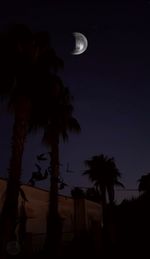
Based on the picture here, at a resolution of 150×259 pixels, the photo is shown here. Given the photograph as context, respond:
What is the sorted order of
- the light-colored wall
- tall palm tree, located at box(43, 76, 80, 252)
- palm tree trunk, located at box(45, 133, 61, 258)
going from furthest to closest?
the light-colored wall < tall palm tree, located at box(43, 76, 80, 252) < palm tree trunk, located at box(45, 133, 61, 258)

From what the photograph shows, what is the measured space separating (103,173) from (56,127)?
740 inches

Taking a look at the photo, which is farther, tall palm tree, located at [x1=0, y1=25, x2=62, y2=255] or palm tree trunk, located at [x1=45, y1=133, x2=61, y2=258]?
palm tree trunk, located at [x1=45, y1=133, x2=61, y2=258]

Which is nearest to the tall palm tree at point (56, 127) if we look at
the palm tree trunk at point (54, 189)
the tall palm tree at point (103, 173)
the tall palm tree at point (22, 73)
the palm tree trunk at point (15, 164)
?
the palm tree trunk at point (54, 189)

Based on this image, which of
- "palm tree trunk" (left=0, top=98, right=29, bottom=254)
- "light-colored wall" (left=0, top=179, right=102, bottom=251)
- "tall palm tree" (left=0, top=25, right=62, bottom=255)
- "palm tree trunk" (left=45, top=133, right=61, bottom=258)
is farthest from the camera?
"light-colored wall" (left=0, top=179, right=102, bottom=251)

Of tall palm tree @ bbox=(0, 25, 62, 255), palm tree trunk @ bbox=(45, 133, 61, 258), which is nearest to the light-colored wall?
palm tree trunk @ bbox=(45, 133, 61, 258)

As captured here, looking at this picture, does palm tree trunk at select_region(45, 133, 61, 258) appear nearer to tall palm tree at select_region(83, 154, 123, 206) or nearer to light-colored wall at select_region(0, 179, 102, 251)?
light-colored wall at select_region(0, 179, 102, 251)

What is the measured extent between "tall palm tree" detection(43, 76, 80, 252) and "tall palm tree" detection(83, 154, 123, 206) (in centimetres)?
1674

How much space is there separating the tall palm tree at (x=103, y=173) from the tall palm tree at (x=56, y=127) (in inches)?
659

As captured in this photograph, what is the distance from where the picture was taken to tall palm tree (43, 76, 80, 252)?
45.4 feet

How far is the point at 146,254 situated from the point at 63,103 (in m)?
11.0

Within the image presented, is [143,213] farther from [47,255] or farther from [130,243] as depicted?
[47,255]

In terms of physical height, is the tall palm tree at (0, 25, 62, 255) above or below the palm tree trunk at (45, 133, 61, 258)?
above

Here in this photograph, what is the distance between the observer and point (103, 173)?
1341 inches

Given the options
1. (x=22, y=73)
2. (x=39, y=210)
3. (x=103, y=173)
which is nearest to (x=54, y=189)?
(x=39, y=210)
